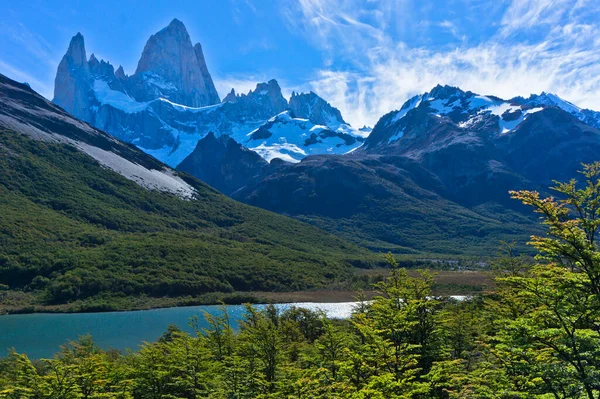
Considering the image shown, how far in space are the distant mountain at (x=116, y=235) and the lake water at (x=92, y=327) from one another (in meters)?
13.2

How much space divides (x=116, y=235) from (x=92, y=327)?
215 feet

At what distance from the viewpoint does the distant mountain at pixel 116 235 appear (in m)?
101

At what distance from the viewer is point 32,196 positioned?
453 ft

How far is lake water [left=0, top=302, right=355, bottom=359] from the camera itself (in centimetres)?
5659

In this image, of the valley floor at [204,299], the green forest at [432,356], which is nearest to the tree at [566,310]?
the green forest at [432,356]

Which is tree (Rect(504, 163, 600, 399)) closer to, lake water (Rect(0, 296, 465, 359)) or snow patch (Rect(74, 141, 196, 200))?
lake water (Rect(0, 296, 465, 359))

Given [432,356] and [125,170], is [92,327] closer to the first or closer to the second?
[432,356]

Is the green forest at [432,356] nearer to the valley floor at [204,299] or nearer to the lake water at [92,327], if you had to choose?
the lake water at [92,327]

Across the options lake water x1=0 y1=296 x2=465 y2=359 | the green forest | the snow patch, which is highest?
the snow patch

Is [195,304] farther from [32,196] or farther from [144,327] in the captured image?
[32,196]

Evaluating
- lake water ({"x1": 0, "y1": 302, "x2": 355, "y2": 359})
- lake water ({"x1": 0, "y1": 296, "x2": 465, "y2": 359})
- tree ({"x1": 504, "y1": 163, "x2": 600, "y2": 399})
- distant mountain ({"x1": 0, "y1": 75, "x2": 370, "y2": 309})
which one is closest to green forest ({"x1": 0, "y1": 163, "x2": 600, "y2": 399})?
tree ({"x1": 504, "y1": 163, "x2": 600, "y2": 399})

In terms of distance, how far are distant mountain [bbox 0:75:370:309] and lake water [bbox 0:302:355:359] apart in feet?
43.4

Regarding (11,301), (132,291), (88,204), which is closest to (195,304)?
(132,291)

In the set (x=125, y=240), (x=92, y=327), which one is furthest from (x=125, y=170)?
(x=92, y=327)
